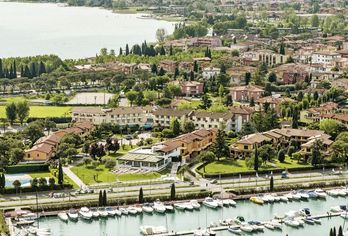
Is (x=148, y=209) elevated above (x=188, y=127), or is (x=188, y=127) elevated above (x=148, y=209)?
(x=188, y=127)

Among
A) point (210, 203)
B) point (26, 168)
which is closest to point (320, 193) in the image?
point (210, 203)

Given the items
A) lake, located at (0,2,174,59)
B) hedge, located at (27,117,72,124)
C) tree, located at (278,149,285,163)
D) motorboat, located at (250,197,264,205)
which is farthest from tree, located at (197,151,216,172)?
lake, located at (0,2,174,59)

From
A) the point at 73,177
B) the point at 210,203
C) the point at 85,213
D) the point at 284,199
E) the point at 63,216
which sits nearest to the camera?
the point at 63,216

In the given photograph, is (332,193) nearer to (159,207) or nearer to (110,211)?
(159,207)

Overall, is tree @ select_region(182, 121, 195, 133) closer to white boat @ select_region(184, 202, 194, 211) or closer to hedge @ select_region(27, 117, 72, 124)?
hedge @ select_region(27, 117, 72, 124)

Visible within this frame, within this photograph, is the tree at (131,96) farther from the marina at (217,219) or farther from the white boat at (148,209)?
the white boat at (148,209)

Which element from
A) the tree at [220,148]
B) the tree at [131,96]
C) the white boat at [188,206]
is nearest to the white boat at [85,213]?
the white boat at [188,206]
